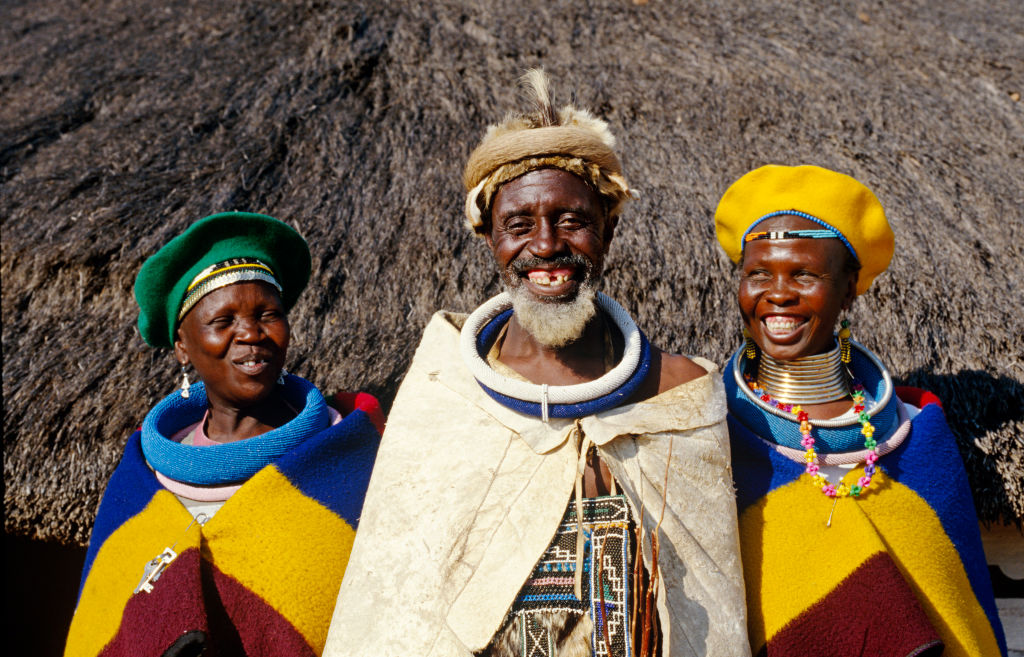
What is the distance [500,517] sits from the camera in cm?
179

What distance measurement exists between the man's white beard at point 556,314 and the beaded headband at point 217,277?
836mm

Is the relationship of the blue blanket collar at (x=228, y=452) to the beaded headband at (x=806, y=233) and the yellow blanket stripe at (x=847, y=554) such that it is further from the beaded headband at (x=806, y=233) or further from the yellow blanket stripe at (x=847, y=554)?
the beaded headband at (x=806, y=233)

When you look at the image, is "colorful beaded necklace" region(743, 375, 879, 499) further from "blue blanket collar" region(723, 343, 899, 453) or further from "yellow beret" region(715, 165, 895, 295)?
"yellow beret" region(715, 165, 895, 295)

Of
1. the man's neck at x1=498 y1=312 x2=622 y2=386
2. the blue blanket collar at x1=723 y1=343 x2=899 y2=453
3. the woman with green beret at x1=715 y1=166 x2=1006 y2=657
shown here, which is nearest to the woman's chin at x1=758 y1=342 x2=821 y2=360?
the woman with green beret at x1=715 y1=166 x2=1006 y2=657

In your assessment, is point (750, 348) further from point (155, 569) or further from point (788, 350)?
point (155, 569)

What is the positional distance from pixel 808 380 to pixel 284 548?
1.64 meters

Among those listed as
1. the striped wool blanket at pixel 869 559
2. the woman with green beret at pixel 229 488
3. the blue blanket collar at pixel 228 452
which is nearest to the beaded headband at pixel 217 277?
the woman with green beret at pixel 229 488

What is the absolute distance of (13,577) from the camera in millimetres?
3688

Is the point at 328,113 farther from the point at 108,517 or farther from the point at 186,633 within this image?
the point at 186,633

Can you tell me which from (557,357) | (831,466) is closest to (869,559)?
(831,466)

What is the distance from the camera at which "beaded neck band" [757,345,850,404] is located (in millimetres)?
2188

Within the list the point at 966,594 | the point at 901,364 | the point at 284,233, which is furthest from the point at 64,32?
the point at 966,594

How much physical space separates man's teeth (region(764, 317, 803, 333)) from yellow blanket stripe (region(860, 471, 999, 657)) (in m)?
0.49

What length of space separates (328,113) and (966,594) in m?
3.72
